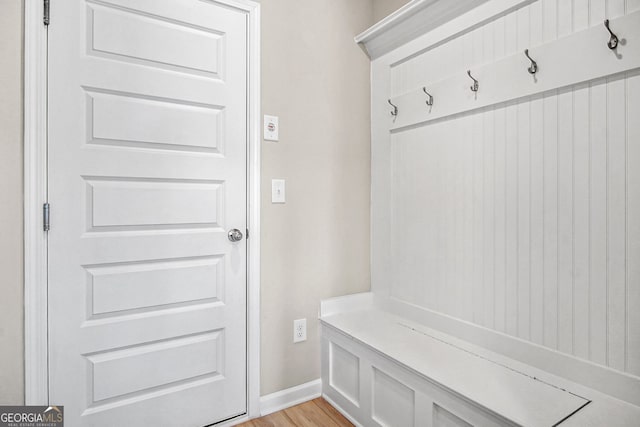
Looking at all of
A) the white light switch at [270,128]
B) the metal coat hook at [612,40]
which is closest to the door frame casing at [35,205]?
the white light switch at [270,128]

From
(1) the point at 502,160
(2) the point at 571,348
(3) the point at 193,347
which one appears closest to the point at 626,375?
(2) the point at 571,348

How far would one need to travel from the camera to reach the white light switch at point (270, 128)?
6.00 feet

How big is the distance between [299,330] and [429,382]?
0.80 metres

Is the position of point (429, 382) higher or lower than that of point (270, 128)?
lower

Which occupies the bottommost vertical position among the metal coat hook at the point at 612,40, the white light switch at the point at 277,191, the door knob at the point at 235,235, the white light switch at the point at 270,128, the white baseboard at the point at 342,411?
the white baseboard at the point at 342,411

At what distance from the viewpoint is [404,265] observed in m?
1.97

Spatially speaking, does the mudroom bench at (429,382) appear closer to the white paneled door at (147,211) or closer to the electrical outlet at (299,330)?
the electrical outlet at (299,330)

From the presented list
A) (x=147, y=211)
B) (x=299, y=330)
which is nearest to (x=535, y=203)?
(x=299, y=330)

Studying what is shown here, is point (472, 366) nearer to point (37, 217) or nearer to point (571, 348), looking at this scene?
point (571, 348)

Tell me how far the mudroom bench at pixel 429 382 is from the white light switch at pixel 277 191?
0.64 meters

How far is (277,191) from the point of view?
187 centimetres

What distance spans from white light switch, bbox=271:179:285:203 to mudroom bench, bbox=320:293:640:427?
64 cm

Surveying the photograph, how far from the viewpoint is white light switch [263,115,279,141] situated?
183 centimetres

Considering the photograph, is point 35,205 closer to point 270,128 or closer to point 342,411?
point 270,128
